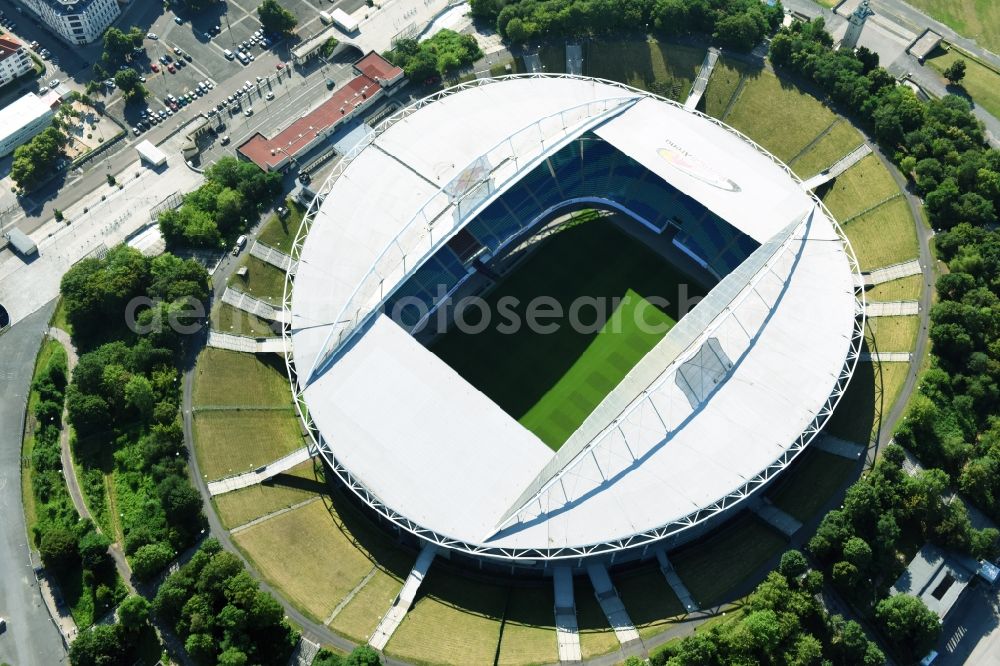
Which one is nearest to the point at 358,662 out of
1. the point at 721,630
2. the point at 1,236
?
the point at 721,630

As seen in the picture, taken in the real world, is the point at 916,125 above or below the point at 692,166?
above

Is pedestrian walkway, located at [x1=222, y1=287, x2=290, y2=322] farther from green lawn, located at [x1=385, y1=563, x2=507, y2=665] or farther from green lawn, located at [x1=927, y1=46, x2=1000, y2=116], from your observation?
green lawn, located at [x1=927, y1=46, x2=1000, y2=116]

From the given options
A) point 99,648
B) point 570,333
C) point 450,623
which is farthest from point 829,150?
point 99,648

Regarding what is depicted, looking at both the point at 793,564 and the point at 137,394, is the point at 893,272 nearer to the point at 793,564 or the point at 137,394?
the point at 793,564

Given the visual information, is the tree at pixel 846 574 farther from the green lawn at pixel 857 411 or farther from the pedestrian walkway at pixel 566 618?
the pedestrian walkway at pixel 566 618

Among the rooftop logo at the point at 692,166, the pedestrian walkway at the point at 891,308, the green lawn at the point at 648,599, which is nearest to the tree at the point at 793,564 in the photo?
the green lawn at the point at 648,599

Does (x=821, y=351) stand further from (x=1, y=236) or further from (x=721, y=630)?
(x=1, y=236)
